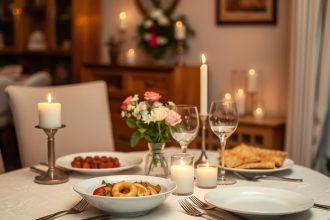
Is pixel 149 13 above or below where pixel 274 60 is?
above

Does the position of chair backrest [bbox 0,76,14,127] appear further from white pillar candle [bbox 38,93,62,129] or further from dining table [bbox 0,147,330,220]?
white pillar candle [bbox 38,93,62,129]

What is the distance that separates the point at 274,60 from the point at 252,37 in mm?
223

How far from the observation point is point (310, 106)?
130 inches

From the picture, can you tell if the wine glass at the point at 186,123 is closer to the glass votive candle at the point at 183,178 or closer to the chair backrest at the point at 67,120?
the glass votive candle at the point at 183,178

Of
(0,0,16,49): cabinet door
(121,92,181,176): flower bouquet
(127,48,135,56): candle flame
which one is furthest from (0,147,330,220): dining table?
(0,0,16,49): cabinet door

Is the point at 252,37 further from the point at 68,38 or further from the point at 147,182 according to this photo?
the point at 147,182

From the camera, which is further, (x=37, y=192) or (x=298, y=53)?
(x=298, y=53)

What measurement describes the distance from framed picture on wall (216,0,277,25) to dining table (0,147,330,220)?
1911 millimetres

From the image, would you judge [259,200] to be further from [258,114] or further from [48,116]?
[258,114]

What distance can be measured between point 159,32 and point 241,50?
0.62 m

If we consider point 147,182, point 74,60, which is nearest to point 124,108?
point 147,182

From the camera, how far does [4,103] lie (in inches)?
150

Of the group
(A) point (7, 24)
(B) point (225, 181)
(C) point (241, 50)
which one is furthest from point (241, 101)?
(A) point (7, 24)

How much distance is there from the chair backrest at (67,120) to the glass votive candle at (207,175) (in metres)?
0.84
